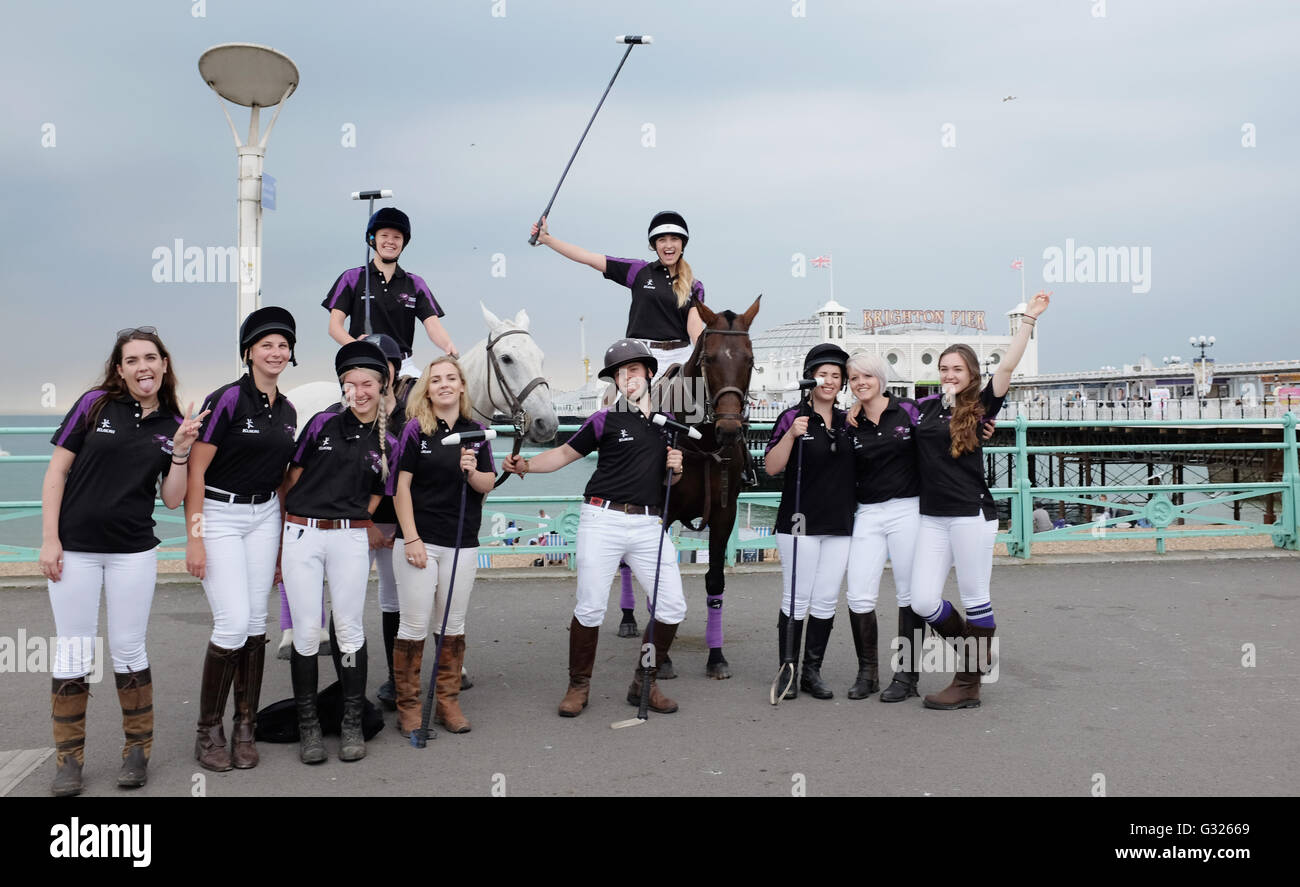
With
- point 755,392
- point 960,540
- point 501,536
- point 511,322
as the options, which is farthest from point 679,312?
point 755,392

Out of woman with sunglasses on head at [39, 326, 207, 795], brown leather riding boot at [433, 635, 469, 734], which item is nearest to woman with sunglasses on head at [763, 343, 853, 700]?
brown leather riding boot at [433, 635, 469, 734]

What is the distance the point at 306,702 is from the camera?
452cm

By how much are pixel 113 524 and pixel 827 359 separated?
3792mm

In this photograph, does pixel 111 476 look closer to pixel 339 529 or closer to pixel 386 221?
pixel 339 529

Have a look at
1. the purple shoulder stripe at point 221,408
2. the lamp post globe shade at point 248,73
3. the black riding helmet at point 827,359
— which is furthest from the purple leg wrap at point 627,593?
the lamp post globe shade at point 248,73

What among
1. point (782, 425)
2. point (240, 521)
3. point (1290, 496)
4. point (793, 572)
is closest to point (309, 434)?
point (240, 521)

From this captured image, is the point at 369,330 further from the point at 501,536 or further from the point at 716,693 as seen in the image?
the point at 501,536

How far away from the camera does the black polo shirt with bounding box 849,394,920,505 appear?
5.40m

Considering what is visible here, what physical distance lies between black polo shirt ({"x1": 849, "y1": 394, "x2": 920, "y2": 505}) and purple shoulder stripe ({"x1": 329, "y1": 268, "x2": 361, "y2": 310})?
134 inches

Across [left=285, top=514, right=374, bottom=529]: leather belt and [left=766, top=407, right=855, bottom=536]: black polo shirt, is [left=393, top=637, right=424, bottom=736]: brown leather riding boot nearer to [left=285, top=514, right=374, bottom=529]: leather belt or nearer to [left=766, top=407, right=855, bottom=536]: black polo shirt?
[left=285, top=514, right=374, bottom=529]: leather belt

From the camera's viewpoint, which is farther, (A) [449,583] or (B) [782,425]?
(B) [782,425]

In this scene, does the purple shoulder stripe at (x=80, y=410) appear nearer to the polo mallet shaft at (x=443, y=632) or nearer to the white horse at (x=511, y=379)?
the polo mallet shaft at (x=443, y=632)

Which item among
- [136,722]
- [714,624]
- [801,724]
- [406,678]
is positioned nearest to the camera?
[136,722]
